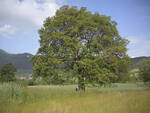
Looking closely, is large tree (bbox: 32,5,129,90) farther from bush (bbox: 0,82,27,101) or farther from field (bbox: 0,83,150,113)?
field (bbox: 0,83,150,113)

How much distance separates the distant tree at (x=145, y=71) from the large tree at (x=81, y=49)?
940 centimetres

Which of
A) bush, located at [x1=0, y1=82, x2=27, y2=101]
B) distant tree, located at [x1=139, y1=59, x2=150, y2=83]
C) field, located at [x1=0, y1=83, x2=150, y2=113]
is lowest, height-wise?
field, located at [x1=0, y1=83, x2=150, y2=113]

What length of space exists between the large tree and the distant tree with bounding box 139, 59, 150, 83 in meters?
9.40

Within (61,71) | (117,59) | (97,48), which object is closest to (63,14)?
(97,48)

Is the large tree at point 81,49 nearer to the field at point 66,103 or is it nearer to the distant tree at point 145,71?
the field at point 66,103

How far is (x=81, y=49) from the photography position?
53.2 feet

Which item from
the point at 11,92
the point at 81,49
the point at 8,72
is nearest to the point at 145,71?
the point at 81,49

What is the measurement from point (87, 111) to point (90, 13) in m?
Answer: 14.5

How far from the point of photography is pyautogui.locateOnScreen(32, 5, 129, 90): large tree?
1577 cm

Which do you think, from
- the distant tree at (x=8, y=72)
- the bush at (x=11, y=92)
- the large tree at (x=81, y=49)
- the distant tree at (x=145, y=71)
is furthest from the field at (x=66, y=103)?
the distant tree at (x=8, y=72)

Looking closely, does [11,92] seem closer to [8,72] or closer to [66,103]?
[66,103]

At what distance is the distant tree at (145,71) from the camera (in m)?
24.8

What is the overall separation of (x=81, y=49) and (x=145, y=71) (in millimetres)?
15830

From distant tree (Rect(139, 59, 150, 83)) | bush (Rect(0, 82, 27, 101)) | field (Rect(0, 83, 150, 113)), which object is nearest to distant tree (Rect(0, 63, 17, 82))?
distant tree (Rect(139, 59, 150, 83))
